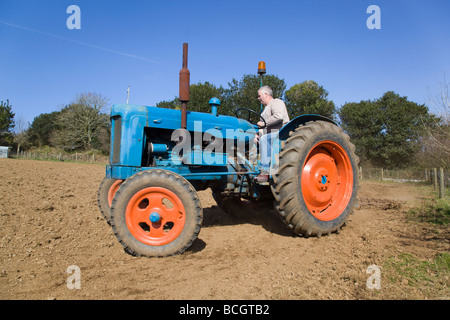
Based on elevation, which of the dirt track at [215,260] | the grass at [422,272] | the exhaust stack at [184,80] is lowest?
the dirt track at [215,260]

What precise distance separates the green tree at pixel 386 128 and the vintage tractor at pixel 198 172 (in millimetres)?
29262

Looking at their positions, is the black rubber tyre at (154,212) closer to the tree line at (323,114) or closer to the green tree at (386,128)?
the tree line at (323,114)

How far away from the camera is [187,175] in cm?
385

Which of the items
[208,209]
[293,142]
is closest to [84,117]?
[208,209]

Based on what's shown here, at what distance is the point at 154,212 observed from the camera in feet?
10.3

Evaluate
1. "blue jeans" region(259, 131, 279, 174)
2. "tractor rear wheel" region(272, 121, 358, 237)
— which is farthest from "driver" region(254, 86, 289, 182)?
"tractor rear wheel" region(272, 121, 358, 237)

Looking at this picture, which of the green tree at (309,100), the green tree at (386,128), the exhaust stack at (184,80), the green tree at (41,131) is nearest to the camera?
the exhaust stack at (184,80)

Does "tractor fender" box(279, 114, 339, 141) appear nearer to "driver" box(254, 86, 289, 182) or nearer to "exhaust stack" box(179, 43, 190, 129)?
"driver" box(254, 86, 289, 182)

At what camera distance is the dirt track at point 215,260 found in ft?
7.29

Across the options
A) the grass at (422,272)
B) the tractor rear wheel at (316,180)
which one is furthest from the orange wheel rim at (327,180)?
the grass at (422,272)

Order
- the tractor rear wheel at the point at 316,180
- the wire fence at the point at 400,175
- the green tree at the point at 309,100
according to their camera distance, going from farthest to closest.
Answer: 1. the green tree at the point at 309,100
2. the wire fence at the point at 400,175
3. the tractor rear wheel at the point at 316,180

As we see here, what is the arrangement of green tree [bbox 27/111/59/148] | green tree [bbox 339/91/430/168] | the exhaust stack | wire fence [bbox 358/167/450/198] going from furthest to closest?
green tree [bbox 27/111/59/148] → green tree [bbox 339/91/430/168] → wire fence [bbox 358/167/450/198] → the exhaust stack

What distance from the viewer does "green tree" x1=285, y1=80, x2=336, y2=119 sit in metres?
25.9

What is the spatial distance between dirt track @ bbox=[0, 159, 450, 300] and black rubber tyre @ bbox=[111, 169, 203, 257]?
0.15 meters
